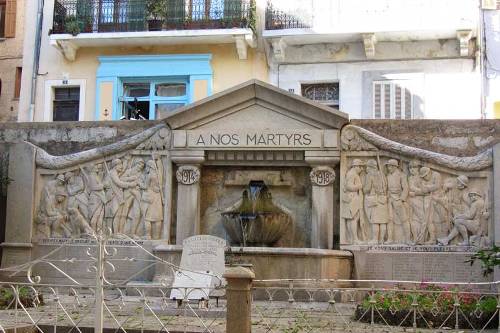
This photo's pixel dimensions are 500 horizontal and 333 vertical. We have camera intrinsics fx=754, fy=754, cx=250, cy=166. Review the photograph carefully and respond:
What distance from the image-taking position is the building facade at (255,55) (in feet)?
66.7

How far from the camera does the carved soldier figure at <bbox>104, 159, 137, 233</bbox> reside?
1541cm

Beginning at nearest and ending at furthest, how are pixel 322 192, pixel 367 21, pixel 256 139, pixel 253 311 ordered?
pixel 253 311 → pixel 322 192 → pixel 256 139 → pixel 367 21

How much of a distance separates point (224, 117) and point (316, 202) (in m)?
2.56

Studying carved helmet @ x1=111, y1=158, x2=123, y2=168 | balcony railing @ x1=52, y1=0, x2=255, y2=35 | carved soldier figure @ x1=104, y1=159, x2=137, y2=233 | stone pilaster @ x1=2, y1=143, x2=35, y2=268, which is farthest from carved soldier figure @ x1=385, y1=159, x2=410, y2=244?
balcony railing @ x1=52, y1=0, x2=255, y2=35

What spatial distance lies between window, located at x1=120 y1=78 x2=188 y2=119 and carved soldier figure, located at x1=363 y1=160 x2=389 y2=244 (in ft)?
27.1

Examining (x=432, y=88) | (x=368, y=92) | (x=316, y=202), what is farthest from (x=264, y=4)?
(x=316, y=202)

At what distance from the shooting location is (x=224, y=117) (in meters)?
15.4

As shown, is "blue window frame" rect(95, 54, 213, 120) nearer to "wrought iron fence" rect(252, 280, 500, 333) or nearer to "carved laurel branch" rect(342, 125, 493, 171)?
"carved laurel branch" rect(342, 125, 493, 171)

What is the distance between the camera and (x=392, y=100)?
2066 cm

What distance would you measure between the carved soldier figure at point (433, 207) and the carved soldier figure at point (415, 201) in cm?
7

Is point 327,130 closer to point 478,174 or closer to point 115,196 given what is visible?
point 478,174

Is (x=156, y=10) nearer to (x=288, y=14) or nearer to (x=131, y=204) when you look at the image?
(x=288, y=14)

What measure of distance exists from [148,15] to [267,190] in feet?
27.2

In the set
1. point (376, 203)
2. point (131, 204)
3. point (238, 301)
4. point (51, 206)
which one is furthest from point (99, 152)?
point (238, 301)
